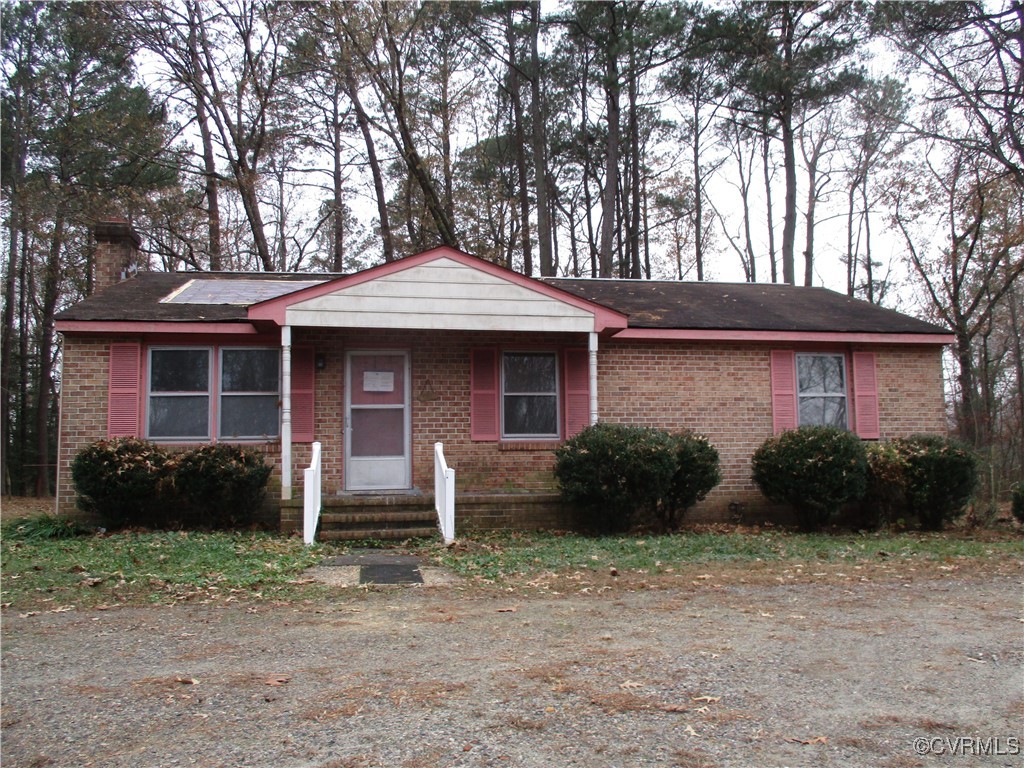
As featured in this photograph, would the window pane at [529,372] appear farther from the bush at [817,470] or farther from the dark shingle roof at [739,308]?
the bush at [817,470]

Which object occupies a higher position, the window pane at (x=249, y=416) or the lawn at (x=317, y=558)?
the window pane at (x=249, y=416)

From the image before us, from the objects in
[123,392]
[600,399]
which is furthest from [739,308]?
[123,392]

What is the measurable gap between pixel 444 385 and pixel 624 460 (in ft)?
10.8

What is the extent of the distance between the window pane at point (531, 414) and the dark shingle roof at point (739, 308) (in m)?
1.79

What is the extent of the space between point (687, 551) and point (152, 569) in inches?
225

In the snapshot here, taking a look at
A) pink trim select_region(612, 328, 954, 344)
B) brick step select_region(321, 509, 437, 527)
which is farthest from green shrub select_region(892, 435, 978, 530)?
brick step select_region(321, 509, 437, 527)

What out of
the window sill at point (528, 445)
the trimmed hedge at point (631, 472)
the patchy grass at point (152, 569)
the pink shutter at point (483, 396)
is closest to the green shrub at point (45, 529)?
the patchy grass at point (152, 569)

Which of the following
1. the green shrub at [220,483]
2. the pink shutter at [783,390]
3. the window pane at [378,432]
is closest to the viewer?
the green shrub at [220,483]

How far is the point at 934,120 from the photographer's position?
20297 mm

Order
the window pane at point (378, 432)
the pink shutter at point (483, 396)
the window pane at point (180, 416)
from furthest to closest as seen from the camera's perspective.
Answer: the pink shutter at point (483, 396)
the window pane at point (378, 432)
the window pane at point (180, 416)

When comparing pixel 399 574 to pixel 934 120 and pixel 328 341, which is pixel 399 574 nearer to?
pixel 328 341

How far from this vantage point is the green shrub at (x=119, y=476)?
10.4 m

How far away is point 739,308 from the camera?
567 inches

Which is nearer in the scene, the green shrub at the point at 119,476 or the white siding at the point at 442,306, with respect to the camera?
the green shrub at the point at 119,476
